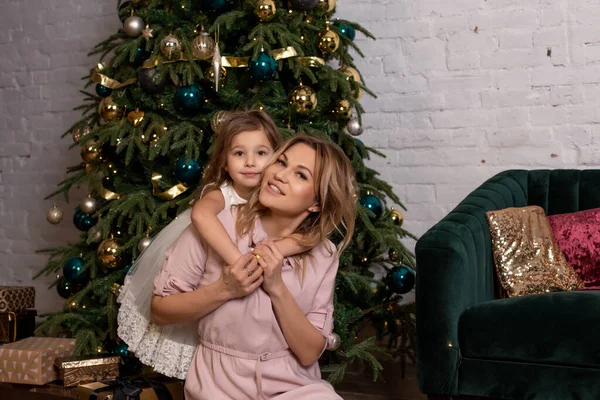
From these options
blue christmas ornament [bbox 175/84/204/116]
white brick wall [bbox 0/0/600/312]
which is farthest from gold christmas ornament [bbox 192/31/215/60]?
white brick wall [bbox 0/0/600/312]

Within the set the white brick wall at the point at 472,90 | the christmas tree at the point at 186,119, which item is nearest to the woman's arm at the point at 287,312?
the christmas tree at the point at 186,119

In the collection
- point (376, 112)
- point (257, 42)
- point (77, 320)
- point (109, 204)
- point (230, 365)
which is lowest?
point (77, 320)

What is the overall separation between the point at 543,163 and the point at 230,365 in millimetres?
2138

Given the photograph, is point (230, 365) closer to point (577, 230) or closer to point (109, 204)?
point (109, 204)

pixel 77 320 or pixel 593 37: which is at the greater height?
pixel 593 37

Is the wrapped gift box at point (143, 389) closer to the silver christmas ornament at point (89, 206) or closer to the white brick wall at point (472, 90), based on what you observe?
the silver christmas ornament at point (89, 206)

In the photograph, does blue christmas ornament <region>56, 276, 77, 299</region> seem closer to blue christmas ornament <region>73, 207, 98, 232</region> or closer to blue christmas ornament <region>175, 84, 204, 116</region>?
blue christmas ornament <region>73, 207, 98, 232</region>

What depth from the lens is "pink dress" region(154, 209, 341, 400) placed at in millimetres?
1676

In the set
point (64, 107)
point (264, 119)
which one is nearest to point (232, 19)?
point (264, 119)

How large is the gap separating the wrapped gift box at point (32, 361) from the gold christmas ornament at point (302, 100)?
1179 millimetres

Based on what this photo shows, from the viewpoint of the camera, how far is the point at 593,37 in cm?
322

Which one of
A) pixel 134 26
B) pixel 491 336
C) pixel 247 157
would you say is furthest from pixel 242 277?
pixel 134 26

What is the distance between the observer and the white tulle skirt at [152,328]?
194 cm

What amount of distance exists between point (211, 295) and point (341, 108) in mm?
1409
